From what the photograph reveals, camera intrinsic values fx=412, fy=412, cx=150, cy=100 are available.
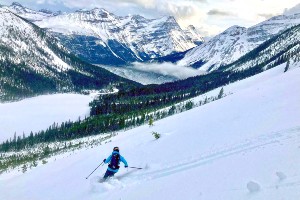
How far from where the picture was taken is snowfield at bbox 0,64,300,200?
19.0 metres

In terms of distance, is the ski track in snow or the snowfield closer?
the snowfield

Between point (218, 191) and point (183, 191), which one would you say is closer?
point (218, 191)

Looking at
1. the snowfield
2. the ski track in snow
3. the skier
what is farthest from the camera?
the skier

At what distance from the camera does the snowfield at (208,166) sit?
18953 mm

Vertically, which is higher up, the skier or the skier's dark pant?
the skier

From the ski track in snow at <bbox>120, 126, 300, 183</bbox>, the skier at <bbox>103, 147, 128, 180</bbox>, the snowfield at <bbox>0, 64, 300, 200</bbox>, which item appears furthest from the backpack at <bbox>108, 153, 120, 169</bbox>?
the ski track in snow at <bbox>120, 126, 300, 183</bbox>

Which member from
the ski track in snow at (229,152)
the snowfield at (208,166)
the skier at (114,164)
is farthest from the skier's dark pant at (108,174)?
the ski track in snow at (229,152)

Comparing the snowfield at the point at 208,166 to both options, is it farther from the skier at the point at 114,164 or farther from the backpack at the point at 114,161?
the backpack at the point at 114,161

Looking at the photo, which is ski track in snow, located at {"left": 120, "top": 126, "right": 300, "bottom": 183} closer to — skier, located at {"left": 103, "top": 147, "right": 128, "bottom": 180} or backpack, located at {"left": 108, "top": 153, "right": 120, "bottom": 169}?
skier, located at {"left": 103, "top": 147, "right": 128, "bottom": 180}

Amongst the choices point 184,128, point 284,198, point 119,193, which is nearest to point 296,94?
point 184,128

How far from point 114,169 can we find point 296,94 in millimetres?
20599

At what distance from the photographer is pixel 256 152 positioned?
76.4 ft

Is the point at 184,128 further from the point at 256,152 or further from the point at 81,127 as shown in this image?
the point at 81,127

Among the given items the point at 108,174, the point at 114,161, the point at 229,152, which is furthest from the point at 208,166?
the point at 108,174
